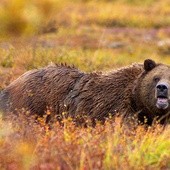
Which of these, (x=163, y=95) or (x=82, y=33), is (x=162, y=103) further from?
(x=82, y=33)

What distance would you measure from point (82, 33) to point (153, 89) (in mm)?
17063

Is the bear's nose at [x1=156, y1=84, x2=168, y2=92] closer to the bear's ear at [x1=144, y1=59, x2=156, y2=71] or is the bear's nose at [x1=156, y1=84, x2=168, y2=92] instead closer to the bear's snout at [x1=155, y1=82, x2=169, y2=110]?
the bear's snout at [x1=155, y1=82, x2=169, y2=110]

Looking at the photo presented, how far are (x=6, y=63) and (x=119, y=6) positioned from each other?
19454 mm

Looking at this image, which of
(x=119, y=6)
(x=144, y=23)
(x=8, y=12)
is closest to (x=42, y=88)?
(x=8, y=12)

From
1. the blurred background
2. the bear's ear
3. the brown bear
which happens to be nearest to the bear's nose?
the brown bear

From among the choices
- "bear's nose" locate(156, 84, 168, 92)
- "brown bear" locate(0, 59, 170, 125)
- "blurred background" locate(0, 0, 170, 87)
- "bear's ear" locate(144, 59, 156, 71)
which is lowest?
"blurred background" locate(0, 0, 170, 87)

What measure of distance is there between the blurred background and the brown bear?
766 mm

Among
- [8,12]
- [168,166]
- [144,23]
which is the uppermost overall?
[8,12]

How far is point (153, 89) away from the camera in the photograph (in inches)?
352

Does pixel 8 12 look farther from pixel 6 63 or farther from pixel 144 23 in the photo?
pixel 144 23

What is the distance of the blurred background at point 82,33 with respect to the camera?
5.71 m

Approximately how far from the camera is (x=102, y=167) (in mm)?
6301

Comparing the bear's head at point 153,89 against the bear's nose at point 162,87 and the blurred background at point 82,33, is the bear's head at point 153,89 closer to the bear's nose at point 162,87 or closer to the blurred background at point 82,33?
the bear's nose at point 162,87

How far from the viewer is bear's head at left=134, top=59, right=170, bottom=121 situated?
8.57 metres
